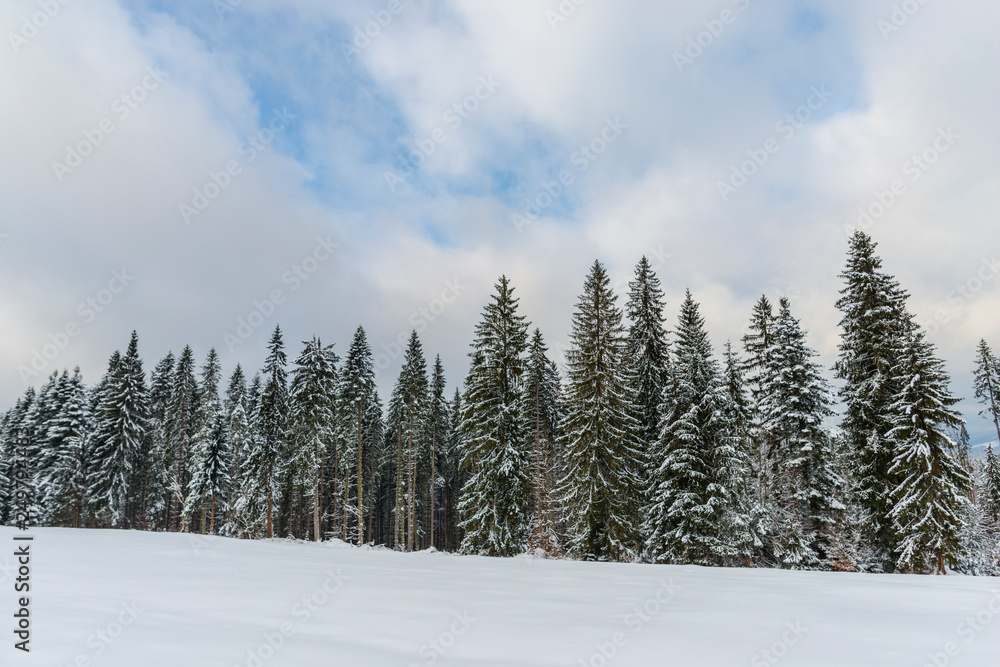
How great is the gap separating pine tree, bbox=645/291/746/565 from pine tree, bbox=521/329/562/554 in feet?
23.4

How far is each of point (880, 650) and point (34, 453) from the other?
70.8m

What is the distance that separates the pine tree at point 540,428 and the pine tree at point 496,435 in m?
2.30

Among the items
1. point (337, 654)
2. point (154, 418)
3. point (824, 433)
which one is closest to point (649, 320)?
point (824, 433)

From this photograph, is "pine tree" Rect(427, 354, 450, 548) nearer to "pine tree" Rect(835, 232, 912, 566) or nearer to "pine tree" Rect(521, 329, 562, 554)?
"pine tree" Rect(521, 329, 562, 554)

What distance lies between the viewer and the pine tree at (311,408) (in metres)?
38.6

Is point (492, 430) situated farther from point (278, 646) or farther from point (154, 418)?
point (154, 418)
